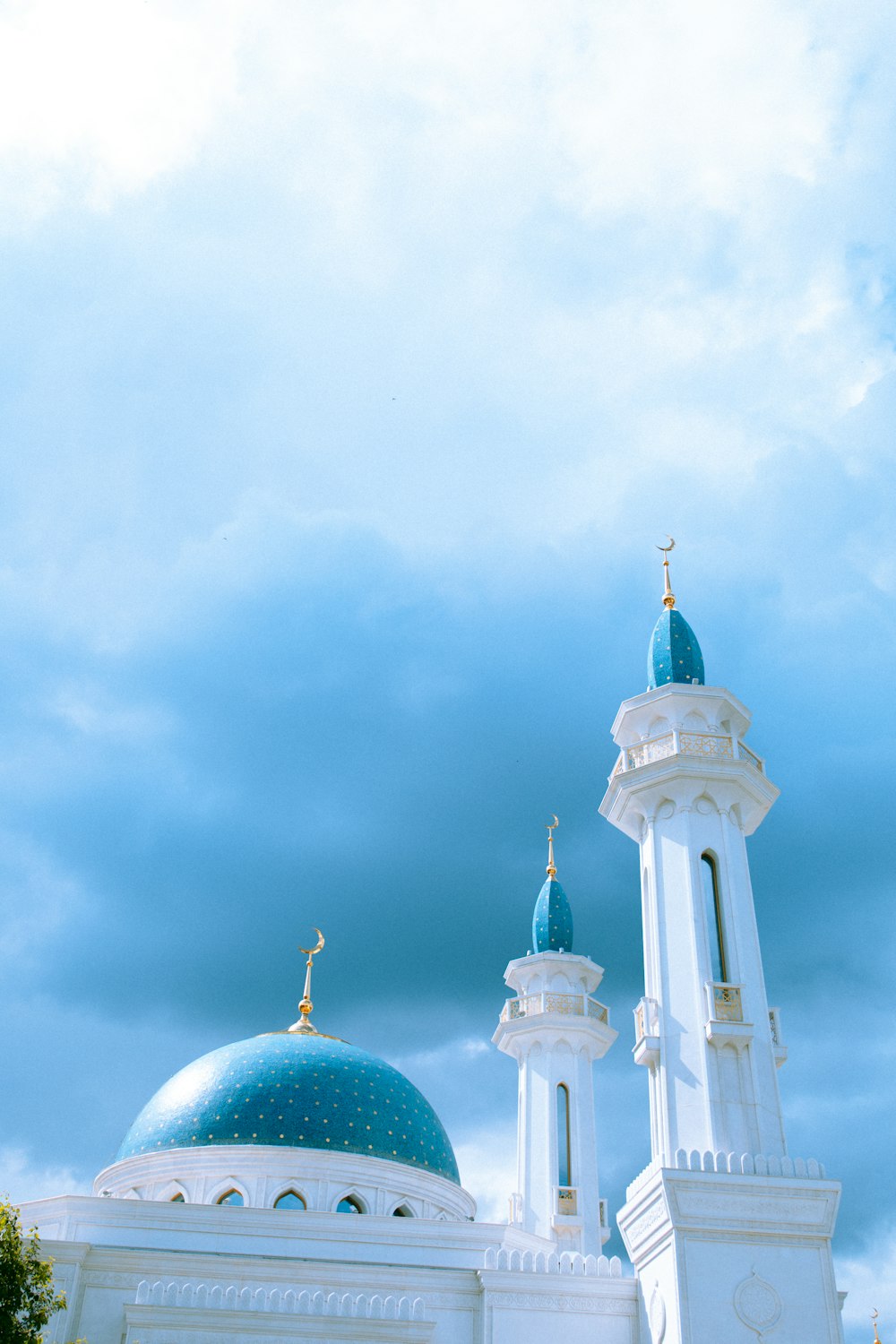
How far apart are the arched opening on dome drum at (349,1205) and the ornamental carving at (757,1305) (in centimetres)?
1002

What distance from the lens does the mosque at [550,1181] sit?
48.8 feet

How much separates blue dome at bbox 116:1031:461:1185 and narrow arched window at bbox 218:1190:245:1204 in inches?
35.0

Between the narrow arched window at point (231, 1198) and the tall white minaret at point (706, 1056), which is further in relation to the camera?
the narrow arched window at point (231, 1198)

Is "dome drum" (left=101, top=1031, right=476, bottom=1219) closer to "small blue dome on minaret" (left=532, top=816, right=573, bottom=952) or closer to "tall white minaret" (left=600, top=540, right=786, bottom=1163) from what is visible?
"small blue dome on minaret" (left=532, top=816, right=573, bottom=952)

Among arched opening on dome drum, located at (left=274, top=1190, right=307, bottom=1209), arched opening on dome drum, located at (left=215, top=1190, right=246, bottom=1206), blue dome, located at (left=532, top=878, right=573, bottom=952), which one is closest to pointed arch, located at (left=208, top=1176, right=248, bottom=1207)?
arched opening on dome drum, located at (left=215, top=1190, right=246, bottom=1206)

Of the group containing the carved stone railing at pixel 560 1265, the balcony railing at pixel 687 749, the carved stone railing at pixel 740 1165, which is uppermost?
the balcony railing at pixel 687 749

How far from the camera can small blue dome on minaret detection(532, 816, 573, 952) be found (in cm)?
2662

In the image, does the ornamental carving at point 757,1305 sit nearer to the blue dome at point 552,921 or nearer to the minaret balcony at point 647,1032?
the minaret balcony at point 647,1032

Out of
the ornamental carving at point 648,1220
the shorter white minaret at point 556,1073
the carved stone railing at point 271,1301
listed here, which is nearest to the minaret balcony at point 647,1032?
the ornamental carving at point 648,1220

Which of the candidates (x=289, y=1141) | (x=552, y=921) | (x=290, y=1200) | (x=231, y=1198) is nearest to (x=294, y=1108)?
(x=289, y=1141)

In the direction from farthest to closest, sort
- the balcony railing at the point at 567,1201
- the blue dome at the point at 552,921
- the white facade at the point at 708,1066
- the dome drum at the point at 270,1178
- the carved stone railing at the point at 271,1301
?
1. the blue dome at the point at 552,921
2. the balcony railing at the point at 567,1201
3. the dome drum at the point at 270,1178
4. the carved stone railing at the point at 271,1301
5. the white facade at the point at 708,1066

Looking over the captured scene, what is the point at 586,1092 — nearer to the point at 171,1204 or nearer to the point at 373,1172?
the point at 373,1172

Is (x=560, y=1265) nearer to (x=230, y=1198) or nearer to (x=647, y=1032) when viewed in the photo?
(x=647, y=1032)

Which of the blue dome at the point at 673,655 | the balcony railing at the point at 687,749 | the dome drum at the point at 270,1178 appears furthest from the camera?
the dome drum at the point at 270,1178
